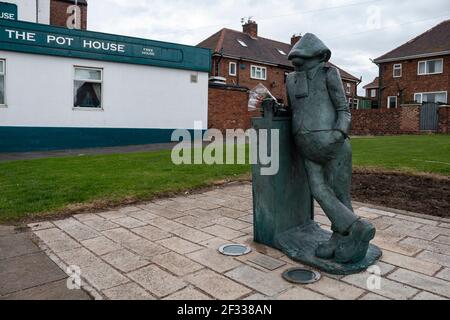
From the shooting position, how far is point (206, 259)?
11.7 feet

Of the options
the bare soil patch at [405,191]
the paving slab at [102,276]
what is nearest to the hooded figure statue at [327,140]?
the paving slab at [102,276]

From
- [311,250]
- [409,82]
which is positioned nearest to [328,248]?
[311,250]

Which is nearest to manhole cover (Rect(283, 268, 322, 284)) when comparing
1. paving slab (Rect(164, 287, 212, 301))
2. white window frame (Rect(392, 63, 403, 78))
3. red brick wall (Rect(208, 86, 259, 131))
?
paving slab (Rect(164, 287, 212, 301))

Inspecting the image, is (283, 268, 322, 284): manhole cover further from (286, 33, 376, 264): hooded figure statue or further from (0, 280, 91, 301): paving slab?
(0, 280, 91, 301): paving slab

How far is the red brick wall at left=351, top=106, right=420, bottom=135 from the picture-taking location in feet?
77.4

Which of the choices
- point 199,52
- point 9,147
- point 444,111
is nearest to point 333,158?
point 9,147

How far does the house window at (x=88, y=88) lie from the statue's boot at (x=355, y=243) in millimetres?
13514

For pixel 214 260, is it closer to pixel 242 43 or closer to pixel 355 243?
pixel 355 243

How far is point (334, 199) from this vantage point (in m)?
3.46

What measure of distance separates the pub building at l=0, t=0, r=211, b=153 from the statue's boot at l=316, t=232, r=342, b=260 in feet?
42.8

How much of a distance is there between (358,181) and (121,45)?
11579 millimetres

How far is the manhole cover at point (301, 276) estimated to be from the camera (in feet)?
10.1

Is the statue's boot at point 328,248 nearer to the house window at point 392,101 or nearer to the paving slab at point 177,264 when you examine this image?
the paving slab at point 177,264
